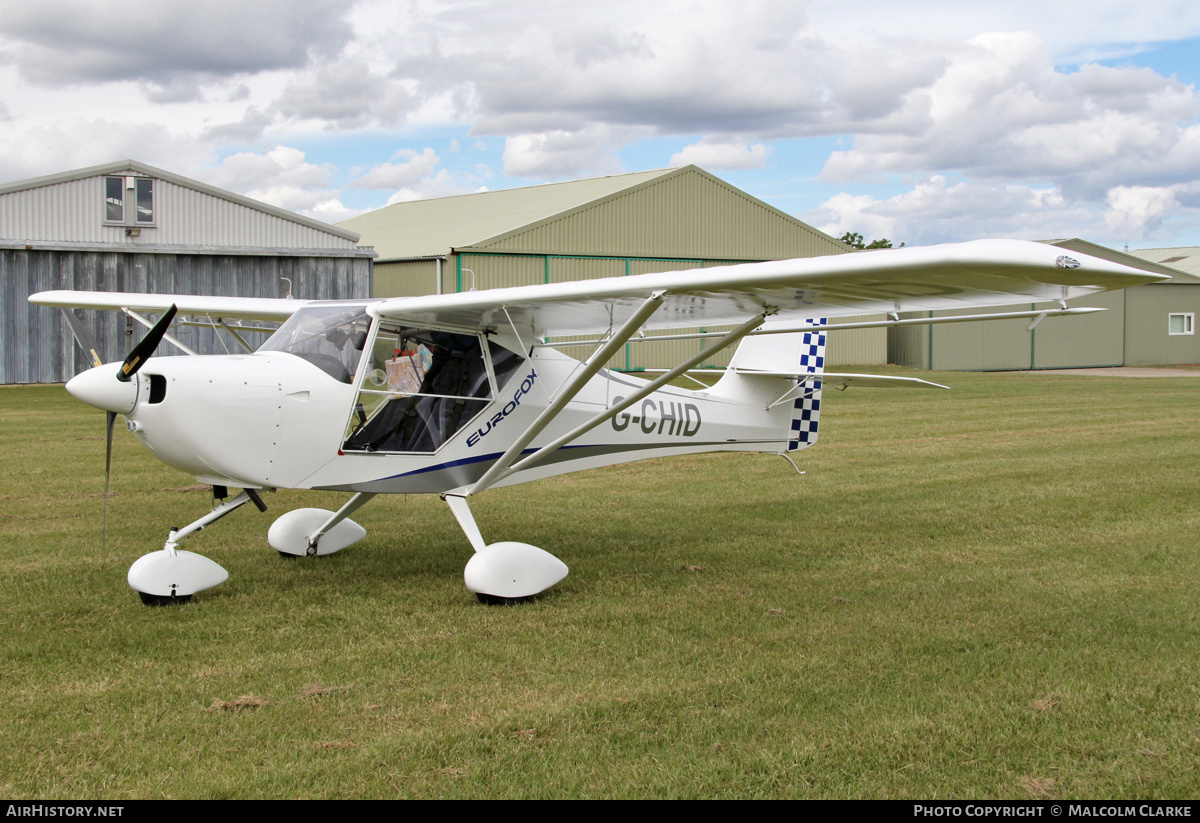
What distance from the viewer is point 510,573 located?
6043 millimetres

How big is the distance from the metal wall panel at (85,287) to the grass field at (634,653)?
14336mm

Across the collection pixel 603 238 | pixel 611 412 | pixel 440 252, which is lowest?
pixel 611 412

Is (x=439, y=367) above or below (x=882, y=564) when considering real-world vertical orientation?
above

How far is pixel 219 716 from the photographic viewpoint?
4223mm

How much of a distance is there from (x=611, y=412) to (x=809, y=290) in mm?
1571

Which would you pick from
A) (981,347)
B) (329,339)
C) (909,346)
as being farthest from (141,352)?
(981,347)

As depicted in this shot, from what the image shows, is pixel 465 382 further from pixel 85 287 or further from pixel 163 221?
pixel 85 287

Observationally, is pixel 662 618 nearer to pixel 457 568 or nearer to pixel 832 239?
pixel 457 568

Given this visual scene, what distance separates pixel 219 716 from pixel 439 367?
2.93 meters

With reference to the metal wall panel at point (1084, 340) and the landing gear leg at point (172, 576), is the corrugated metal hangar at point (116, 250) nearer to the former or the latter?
the landing gear leg at point (172, 576)

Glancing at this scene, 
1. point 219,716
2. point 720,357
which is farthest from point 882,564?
point 720,357

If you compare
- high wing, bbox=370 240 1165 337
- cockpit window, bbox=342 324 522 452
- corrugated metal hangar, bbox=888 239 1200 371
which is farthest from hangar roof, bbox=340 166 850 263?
high wing, bbox=370 240 1165 337

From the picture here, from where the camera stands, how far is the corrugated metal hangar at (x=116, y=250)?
22.5 m

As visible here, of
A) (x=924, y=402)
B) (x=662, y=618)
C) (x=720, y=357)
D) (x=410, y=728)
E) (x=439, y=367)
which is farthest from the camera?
(x=720, y=357)
